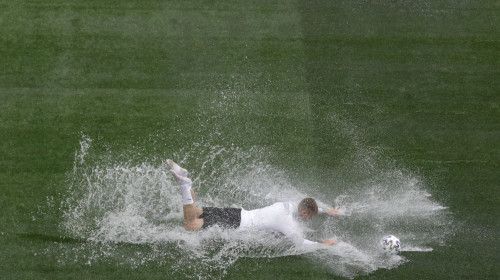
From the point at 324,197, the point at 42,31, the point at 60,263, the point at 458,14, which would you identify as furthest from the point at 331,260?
the point at 42,31

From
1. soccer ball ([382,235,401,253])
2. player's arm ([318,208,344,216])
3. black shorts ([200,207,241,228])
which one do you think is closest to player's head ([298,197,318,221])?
player's arm ([318,208,344,216])

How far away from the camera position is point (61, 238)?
675 cm

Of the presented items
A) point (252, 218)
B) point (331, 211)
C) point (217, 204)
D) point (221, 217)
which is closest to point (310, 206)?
point (331, 211)

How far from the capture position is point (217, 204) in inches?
285

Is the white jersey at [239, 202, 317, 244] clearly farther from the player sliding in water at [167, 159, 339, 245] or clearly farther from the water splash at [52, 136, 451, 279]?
the water splash at [52, 136, 451, 279]

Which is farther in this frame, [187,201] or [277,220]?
[277,220]

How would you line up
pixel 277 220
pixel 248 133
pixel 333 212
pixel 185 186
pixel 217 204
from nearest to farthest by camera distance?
pixel 185 186 < pixel 277 220 < pixel 333 212 < pixel 217 204 < pixel 248 133

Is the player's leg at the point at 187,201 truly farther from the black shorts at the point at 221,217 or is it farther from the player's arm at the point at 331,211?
the player's arm at the point at 331,211

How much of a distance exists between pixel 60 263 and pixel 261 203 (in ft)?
9.53

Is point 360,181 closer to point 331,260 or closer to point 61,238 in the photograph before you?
point 331,260

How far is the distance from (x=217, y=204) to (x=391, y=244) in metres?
2.52

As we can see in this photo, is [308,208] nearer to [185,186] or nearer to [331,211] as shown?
[331,211]

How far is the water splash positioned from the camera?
6758 mm

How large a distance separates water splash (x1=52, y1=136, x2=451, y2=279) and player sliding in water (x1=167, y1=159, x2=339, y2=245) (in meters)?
0.13
